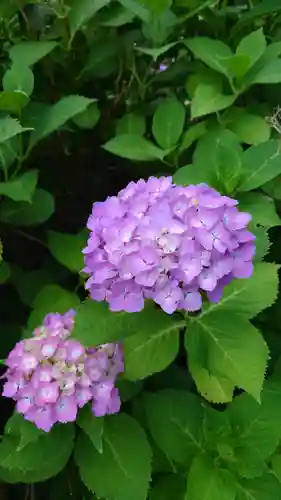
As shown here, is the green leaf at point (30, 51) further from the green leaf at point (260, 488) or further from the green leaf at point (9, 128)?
the green leaf at point (260, 488)

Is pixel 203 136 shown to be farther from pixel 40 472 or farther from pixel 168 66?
pixel 40 472

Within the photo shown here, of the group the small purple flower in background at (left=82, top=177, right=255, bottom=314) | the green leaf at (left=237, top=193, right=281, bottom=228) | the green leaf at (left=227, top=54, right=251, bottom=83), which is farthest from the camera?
the green leaf at (left=227, top=54, right=251, bottom=83)

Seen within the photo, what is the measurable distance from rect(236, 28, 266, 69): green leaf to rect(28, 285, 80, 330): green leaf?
1.51 feet

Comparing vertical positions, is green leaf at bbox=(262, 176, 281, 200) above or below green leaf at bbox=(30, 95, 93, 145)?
below

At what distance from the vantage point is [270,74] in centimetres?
123

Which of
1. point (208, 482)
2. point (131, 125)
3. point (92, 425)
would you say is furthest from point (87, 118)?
point (208, 482)

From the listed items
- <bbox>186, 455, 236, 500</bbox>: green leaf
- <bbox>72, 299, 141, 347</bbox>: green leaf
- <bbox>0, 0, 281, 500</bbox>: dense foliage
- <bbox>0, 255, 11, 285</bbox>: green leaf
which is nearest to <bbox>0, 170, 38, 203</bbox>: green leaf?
<bbox>0, 0, 281, 500</bbox>: dense foliage

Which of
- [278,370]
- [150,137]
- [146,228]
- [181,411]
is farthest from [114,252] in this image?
[150,137]

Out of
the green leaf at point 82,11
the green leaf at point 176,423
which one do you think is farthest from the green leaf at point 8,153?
the green leaf at point 176,423

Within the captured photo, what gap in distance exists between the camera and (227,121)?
130cm

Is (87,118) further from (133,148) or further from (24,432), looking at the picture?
(24,432)

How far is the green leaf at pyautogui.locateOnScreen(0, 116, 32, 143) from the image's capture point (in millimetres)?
1133

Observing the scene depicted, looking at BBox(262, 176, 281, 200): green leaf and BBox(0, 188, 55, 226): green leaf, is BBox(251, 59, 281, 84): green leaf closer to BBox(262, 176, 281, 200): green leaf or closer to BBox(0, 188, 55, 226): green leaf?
BBox(262, 176, 281, 200): green leaf

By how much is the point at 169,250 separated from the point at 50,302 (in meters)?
0.36
